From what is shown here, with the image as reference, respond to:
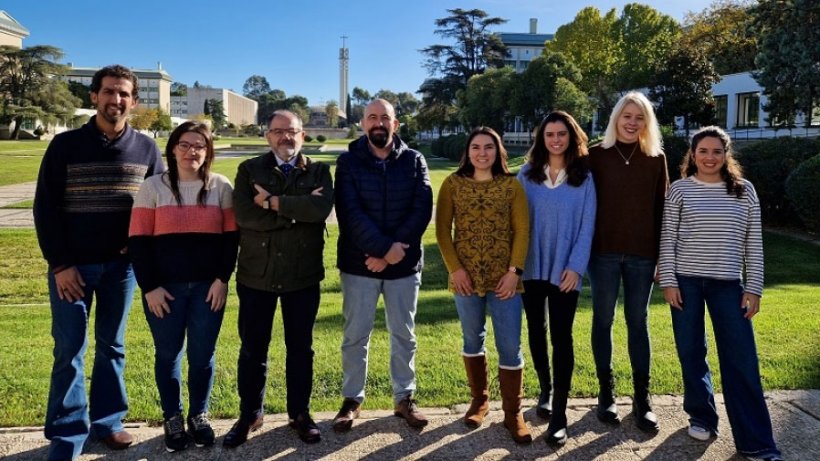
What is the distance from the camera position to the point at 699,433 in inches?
139

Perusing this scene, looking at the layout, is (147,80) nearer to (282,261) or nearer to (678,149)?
(678,149)

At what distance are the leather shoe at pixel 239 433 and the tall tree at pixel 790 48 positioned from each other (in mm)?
21542

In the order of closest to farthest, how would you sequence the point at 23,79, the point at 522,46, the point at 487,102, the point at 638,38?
the point at 487,102 → the point at 638,38 → the point at 23,79 → the point at 522,46

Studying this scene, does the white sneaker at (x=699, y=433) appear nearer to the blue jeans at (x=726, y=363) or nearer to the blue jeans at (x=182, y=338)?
the blue jeans at (x=726, y=363)

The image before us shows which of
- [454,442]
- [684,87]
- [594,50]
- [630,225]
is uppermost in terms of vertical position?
[594,50]

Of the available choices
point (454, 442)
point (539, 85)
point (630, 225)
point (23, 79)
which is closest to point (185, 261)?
point (454, 442)

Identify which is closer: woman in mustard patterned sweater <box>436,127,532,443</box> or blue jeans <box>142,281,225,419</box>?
blue jeans <box>142,281,225,419</box>

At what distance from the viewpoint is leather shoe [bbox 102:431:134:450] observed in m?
3.43

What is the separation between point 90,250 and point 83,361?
584 mm

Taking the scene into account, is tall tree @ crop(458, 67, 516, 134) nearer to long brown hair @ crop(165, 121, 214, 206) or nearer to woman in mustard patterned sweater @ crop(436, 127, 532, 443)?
woman in mustard patterned sweater @ crop(436, 127, 532, 443)

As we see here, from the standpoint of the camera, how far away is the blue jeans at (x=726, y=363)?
11.0ft

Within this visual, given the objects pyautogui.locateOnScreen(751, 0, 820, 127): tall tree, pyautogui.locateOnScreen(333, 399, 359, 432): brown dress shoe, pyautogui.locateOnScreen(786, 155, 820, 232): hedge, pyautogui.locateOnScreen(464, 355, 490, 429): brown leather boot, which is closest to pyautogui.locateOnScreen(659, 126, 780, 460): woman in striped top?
pyautogui.locateOnScreen(464, 355, 490, 429): brown leather boot

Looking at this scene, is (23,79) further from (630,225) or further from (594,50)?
(630,225)

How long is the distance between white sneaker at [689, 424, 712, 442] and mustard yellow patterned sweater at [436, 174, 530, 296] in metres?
1.21
